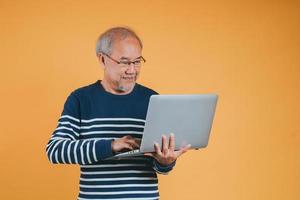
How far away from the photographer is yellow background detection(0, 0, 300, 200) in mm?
1969

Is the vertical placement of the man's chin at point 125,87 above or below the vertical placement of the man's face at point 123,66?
below

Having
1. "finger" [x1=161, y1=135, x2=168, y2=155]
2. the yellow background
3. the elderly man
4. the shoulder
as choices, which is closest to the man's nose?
the elderly man

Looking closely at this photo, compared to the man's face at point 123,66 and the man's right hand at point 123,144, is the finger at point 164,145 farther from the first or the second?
the man's face at point 123,66

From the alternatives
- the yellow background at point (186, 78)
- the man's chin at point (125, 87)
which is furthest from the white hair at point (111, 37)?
the yellow background at point (186, 78)

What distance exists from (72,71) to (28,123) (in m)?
0.26

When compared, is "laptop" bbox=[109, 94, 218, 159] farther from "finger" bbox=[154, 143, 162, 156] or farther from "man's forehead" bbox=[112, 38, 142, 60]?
"man's forehead" bbox=[112, 38, 142, 60]

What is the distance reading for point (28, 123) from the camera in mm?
1974

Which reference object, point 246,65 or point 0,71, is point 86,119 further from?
point 246,65

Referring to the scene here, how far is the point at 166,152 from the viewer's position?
4.38 ft

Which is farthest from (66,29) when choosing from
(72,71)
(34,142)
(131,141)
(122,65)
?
(131,141)

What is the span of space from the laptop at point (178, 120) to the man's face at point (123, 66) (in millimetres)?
188

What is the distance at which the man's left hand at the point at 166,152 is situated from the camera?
1319mm

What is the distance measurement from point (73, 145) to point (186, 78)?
2.84 ft

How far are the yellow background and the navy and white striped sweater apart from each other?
0.57m
